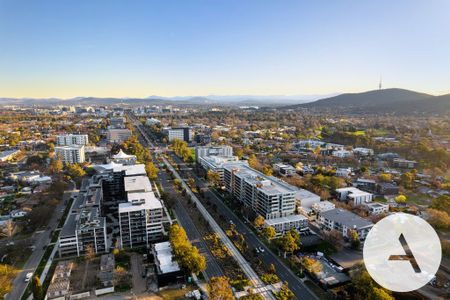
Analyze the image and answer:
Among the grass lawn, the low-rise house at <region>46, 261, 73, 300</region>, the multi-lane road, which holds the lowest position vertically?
the grass lawn

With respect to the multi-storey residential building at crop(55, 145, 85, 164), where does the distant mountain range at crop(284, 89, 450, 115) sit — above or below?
above

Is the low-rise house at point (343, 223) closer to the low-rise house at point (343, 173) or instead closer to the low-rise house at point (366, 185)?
the low-rise house at point (366, 185)

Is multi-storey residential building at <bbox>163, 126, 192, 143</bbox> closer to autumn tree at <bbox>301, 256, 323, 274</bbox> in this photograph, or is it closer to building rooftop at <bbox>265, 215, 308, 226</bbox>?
building rooftop at <bbox>265, 215, 308, 226</bbox>

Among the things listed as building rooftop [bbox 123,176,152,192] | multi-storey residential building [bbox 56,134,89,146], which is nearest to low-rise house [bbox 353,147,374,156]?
building rooftop [bbox 123,176,152,192]

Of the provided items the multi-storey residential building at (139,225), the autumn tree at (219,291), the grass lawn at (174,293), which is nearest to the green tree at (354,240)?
the autumn tree at (219,291)

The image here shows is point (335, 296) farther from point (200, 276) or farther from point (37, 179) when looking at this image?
point (37, 179)

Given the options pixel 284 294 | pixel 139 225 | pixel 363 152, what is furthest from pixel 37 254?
pixel 363 152

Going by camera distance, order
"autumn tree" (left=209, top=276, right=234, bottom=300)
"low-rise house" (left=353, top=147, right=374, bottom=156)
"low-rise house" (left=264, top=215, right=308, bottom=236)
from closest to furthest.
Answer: "autumn tree" (left=209, top=276, right=234, bottom=300) → "low-rise house" (left=264, top=215, right=308, bottom=236) → "low-rise house" (left=353, top=147, right=374, bottom=156)
